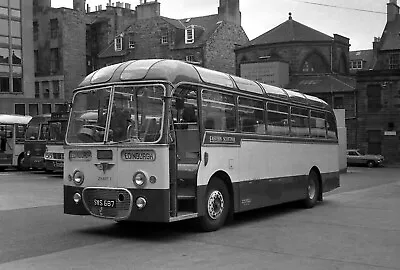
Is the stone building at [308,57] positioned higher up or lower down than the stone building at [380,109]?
higher up

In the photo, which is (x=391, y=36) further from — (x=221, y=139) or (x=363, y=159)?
(x=221, y=139)

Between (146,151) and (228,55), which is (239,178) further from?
(228,55)

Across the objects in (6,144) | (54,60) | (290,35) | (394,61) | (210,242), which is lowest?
(210,242)

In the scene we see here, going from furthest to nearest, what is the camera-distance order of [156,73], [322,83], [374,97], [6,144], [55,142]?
[322,83] → [374,97] → [6,144] → [55,142] → [156,73]

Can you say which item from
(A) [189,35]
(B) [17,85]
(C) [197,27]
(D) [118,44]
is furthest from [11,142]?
(D) [118,44]

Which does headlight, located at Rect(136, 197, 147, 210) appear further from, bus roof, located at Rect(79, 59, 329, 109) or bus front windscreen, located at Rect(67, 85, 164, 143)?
bus roof, located at Rect(79, 59, 329, 109)

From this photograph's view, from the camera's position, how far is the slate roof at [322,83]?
58.1 m

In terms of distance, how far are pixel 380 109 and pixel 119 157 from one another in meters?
50.0

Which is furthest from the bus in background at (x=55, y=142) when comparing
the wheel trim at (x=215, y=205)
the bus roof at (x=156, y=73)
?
the wheel trim at (x=215, y=205)

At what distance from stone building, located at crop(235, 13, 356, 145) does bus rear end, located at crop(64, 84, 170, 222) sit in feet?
161

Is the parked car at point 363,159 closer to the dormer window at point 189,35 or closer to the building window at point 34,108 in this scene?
the dormer window at point 189,35

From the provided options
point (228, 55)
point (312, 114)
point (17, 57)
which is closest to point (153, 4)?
point (228, 55)

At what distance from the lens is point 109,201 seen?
10.4 meters

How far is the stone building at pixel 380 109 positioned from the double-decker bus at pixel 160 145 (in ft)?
152
